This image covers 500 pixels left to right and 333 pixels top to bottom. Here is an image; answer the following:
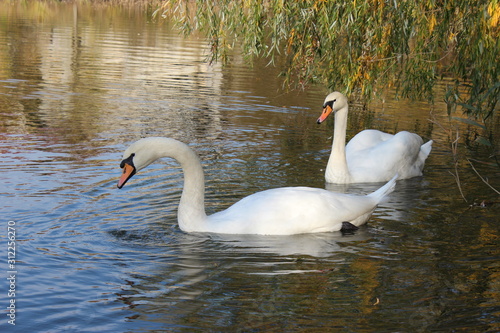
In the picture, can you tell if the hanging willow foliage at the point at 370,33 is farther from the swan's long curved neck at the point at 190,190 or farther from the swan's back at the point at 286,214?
the swan's long curved neck at the point at 190,190

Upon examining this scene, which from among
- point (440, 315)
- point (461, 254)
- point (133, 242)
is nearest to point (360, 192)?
point (461, 254)

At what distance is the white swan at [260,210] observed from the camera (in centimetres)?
741

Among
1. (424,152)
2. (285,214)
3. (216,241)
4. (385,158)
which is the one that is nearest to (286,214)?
(285,214)

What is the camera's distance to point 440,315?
559 cm

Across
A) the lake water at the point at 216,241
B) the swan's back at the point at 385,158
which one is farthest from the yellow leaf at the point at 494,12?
the swan's back at the point at 385,158

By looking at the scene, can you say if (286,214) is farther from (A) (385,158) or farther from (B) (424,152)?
(B) (424,152)

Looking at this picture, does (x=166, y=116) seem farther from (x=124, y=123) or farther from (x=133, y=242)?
(x=133, y=242)

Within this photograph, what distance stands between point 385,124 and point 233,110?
3360mm

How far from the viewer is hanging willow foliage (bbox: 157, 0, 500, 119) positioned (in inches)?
341

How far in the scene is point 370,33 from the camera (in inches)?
372

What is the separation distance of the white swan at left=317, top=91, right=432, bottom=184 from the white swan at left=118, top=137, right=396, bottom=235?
8.26 feet

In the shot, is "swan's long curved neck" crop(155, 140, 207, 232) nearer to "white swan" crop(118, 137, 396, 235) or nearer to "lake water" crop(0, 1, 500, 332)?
"white swan" crop(118, 137, 396, 235)

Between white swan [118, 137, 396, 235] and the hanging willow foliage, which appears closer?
white swan [118, 137, 396, 235]

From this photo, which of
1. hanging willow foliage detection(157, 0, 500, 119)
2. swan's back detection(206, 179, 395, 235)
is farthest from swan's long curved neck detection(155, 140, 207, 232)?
hanging willow foliage detection(157, 0, 500, 119)
